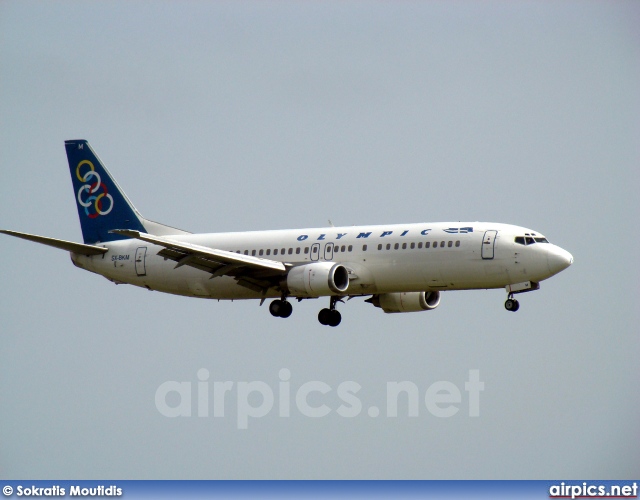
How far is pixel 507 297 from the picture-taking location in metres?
77.2

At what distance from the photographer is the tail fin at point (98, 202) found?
88688 millimetres

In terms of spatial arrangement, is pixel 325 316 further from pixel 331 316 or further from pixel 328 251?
pixel 328 251

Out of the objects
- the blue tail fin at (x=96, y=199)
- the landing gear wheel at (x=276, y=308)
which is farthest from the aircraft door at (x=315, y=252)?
the blue tail fin at (x=96, y=199)

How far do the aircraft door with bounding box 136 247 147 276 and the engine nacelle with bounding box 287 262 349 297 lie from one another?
9.37 m

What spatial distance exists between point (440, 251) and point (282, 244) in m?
9.26

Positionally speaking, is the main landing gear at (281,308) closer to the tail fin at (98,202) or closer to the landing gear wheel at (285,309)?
the landing gear wheel at (285,309)

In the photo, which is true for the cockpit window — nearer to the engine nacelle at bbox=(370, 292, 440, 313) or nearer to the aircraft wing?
the engine nacelle at bbox=(370, 292, 440, 313)

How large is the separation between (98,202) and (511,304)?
25.0 meters

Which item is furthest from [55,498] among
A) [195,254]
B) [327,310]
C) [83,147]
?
[83,147]

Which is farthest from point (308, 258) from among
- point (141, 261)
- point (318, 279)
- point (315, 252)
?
point (141, 261)

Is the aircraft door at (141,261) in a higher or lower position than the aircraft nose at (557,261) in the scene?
higher

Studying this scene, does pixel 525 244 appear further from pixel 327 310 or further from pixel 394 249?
pixel 327 310

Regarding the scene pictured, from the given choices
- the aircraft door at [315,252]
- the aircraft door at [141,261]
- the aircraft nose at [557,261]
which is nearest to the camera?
the aircraft nose at [557,261]

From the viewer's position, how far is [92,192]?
90.1 meters
